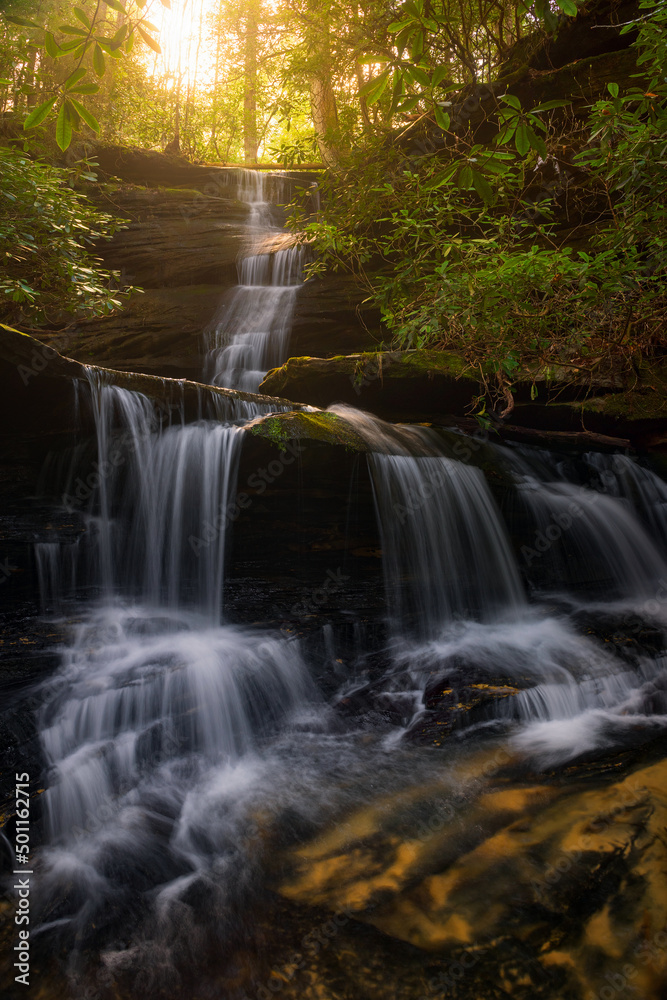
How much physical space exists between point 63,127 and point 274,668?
3954 millimetres

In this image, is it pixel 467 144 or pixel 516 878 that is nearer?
pixel 516 878


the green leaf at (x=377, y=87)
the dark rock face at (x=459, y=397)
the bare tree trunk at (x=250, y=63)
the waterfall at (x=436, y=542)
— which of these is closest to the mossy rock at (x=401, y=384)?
the dark rock face at (x=459, y=397)

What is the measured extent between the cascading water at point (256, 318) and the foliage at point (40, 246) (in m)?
3.03

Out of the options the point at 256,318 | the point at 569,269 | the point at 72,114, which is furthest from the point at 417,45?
the point at 256,318

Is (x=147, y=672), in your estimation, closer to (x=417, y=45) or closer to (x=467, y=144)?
(x=417, y=45)

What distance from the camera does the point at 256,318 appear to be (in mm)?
11023

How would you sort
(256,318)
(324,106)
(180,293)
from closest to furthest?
(256,318) < (180,293) < (324,106)

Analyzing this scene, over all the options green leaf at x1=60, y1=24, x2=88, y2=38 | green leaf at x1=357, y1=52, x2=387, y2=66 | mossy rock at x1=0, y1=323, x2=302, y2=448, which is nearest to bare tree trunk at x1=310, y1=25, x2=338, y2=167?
mossy rock at x1=0, y1=323, x2=302, y2=448

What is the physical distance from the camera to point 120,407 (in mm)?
5523

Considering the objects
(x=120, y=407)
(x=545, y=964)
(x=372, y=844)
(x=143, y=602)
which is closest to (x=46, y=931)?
(x=372, y=844)

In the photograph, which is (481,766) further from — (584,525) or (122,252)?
(122,252)

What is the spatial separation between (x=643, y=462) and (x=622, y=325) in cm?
254

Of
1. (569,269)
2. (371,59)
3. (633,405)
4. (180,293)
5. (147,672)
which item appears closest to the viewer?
(371,59)

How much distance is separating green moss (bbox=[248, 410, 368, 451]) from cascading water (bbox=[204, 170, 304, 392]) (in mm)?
3991
